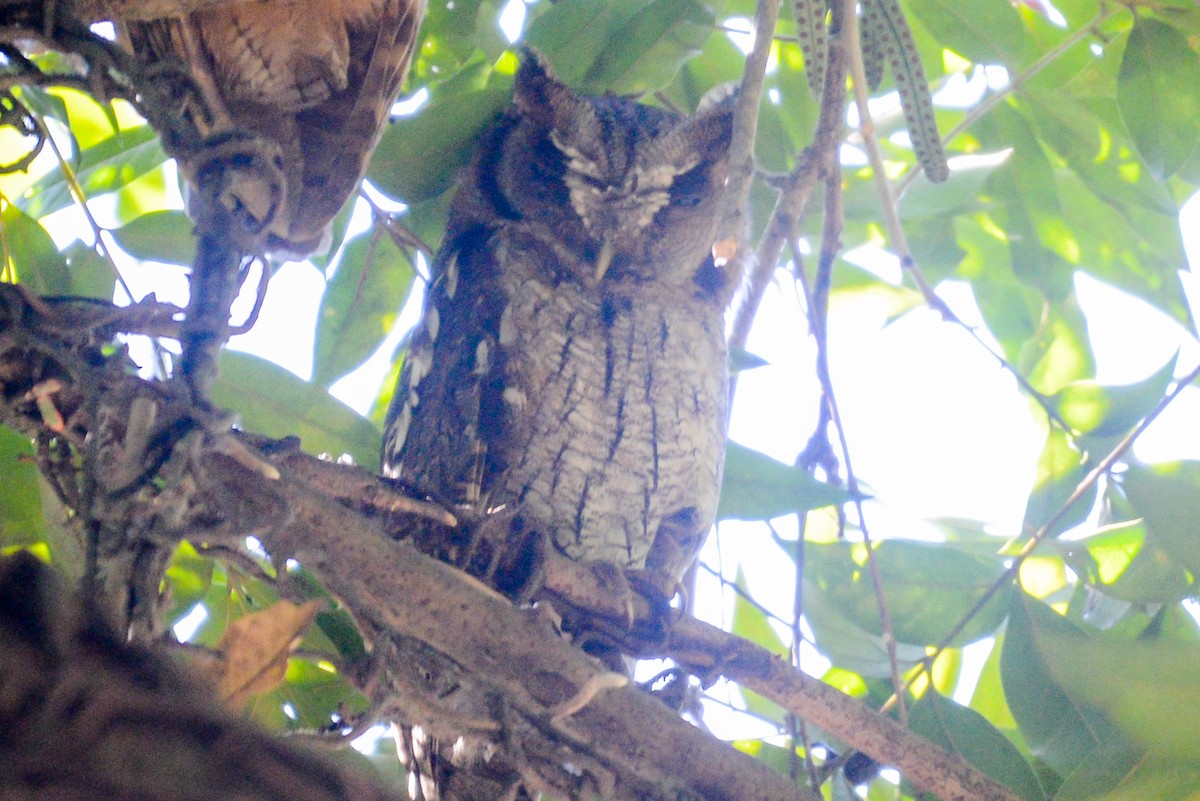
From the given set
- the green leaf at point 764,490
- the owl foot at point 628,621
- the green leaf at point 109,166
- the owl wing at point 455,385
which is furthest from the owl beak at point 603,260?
the green leaf at point 109,166

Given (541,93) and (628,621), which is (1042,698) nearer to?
(628,621)

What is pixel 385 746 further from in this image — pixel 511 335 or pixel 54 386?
pixel 54 386

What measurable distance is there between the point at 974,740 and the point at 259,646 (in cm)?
119

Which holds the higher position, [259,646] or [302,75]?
[302,75]

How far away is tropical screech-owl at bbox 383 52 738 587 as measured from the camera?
161 cm

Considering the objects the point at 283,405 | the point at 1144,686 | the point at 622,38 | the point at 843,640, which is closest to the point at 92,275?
the point at 283,405

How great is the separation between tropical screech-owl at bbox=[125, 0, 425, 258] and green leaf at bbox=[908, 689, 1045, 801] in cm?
119

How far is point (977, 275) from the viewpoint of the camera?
2785mm

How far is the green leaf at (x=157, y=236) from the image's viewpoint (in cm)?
145

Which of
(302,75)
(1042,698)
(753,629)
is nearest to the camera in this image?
(302,75)

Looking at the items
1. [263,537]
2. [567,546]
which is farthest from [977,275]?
[263,537]

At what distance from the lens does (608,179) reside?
1850mm

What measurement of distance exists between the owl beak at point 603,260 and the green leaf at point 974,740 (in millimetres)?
887

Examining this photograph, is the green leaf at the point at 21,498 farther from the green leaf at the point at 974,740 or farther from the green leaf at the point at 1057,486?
the green leaf at the point at 1057,486
